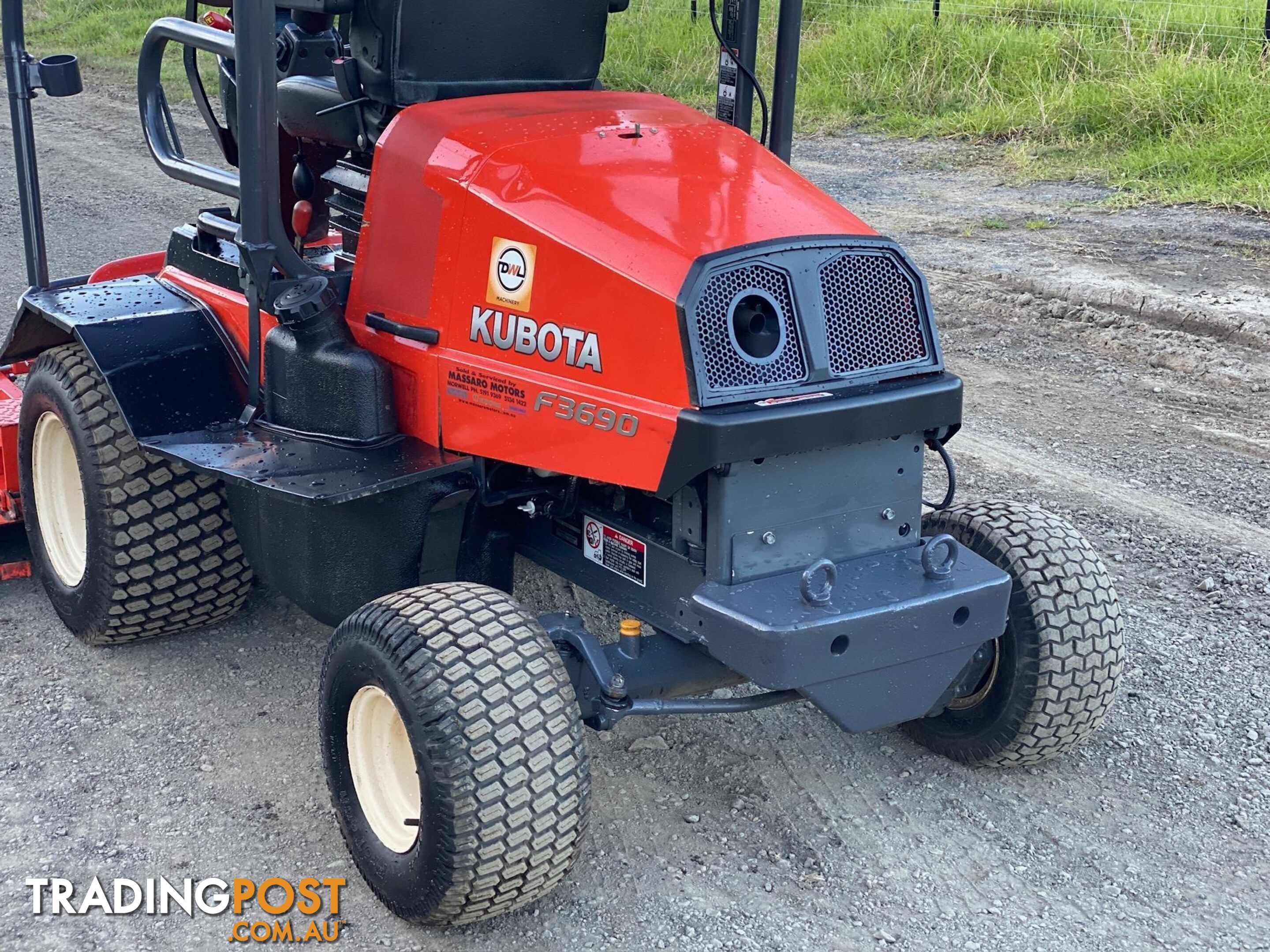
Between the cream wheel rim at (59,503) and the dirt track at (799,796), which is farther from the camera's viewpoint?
the cream wheel rim at (59,503)

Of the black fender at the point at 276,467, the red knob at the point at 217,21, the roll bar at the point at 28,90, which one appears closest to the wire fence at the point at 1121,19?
the red knob at the point at 217,21

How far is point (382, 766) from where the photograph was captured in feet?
10.2

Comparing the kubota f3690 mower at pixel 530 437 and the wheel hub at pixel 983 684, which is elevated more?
the kubota f3690 mower at pixel 530 437

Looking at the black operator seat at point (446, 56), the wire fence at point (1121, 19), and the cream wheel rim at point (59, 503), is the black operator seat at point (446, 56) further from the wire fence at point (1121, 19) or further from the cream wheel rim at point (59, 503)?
the wire fence at point (1121, 19)

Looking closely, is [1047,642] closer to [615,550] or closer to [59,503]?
[615,550]

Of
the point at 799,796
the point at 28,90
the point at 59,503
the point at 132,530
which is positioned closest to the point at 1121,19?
the point at 28,90

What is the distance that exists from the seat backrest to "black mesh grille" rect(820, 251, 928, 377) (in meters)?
1.07

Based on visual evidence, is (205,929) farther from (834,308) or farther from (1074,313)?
(1074,313)

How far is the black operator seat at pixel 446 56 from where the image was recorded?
3.33 m

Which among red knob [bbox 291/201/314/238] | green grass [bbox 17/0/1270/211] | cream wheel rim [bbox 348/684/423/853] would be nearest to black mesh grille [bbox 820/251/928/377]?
cream wheel rim [bbox 348/684/423/853]

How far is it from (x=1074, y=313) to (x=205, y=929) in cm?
537

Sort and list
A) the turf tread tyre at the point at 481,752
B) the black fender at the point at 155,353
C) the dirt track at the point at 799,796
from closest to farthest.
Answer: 1. the turf tread tyre at the point at 481,752
2. the dirt track at the point at 799,796
3. the black fender at the point at 155,353

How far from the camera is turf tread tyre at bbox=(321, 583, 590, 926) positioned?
279cm

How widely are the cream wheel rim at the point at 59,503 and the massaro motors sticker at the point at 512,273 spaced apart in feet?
5.70
